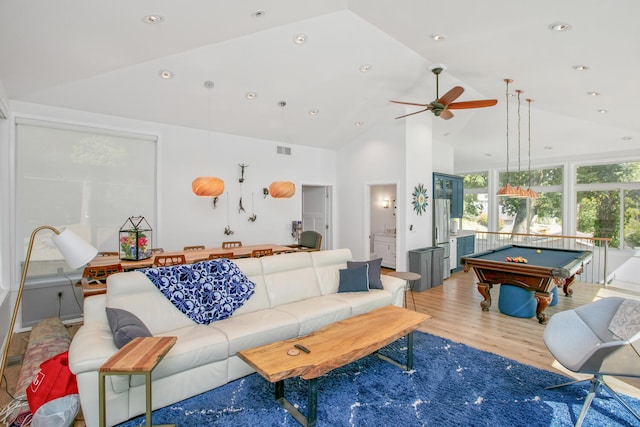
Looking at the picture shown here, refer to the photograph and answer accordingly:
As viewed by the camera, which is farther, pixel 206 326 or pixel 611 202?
pixel 611 202

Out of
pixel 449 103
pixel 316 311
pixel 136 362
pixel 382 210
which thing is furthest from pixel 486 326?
pixel 382 210

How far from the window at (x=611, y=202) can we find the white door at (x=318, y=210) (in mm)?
5863

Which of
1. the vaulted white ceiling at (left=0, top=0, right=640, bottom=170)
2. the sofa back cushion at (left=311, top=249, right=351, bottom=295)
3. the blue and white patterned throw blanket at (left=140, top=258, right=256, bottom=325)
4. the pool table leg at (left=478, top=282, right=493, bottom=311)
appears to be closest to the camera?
the vaulted white ceiling at (left=0, top=0, right=640, bottom=170)

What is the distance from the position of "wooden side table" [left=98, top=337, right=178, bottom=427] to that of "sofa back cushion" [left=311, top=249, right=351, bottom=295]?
227 centimetres

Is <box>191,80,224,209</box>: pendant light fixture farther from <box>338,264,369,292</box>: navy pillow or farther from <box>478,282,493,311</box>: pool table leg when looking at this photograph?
<box>478,282,493,311</box>: pool table leg

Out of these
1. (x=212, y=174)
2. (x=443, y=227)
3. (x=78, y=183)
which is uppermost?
(x=212, y=174)

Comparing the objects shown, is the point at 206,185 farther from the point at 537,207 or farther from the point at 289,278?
the point at 537,207

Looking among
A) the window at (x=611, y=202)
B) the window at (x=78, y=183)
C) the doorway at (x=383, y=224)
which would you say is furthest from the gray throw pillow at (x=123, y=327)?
the window at (x=611, y=202)

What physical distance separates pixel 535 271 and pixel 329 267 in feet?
8.51

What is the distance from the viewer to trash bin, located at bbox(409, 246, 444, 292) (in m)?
6.00

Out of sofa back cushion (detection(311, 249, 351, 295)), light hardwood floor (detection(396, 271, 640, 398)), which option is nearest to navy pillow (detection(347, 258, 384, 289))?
sofa back cushion (detection(311, 249, 351, 295))

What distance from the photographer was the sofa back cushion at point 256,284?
3.52 meters

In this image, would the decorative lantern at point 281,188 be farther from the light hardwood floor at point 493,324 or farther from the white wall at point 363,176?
the light hardwood floor at point 493,324

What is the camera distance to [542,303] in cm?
421
